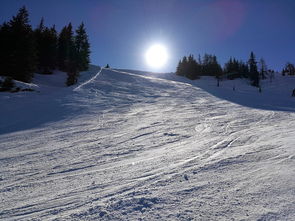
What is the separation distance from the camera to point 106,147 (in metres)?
4.96

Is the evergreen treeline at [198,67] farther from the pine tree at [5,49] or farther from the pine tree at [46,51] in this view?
the pine tree at [5,49]

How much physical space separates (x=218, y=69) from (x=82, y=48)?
44655 mm

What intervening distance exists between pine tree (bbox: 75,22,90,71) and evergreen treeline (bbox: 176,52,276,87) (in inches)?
1295

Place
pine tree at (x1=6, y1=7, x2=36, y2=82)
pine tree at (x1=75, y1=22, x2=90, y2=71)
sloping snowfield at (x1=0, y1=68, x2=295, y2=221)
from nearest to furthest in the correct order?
sloping snowfield at (x1=0, y1=68, x2=295, y2=221) → pine tree at (x1=6, y1=7, x2=36, y2=82) → pine tree at (x1=75, y1=22, x2=90, y2=71)

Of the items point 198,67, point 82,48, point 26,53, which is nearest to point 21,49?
point 26,53

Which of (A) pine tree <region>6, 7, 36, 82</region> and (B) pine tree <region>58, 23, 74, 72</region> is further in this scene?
(B) pine tree <region>58, 23, 74, 72</region>

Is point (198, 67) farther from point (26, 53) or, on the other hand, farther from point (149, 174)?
point (149, 174)

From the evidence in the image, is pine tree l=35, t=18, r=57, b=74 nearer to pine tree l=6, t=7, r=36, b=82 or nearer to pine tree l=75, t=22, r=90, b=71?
pine tree l=75, t=22, r=90, b=71

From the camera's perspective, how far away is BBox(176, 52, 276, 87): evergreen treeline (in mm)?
54188

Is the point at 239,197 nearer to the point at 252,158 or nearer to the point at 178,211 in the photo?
the point at 178,211

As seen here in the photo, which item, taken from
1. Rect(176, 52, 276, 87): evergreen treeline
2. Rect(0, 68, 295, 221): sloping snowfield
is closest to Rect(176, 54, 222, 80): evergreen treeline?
Rect(176, 52, 276, 87): evergreen treeline

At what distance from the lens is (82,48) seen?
118 ft

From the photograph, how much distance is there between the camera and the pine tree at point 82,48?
111 feet

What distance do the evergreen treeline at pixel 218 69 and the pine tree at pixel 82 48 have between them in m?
32.9
